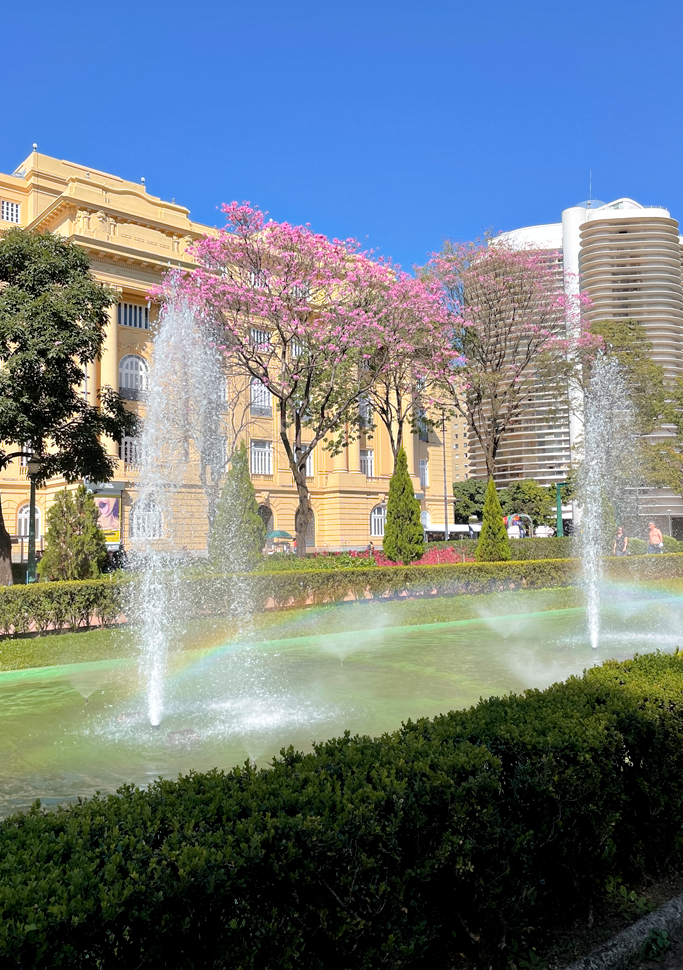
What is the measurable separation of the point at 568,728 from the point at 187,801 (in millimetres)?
1790

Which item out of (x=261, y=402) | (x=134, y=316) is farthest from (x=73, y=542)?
(x=261, y=402)

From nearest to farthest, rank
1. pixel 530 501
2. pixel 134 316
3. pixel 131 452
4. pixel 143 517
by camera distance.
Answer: pixel 143 517 → pixel 131 452 → pixel 134 316 → pixel 530 501

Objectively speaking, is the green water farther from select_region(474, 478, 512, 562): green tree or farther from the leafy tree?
the leafy tree

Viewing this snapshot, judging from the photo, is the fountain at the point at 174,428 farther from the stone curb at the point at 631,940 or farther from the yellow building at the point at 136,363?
the stone curb at the point at 631,940

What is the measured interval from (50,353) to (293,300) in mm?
7887

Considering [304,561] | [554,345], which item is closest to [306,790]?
[304,561]

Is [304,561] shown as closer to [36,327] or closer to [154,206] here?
[36,327]

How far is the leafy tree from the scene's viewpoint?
62581 millimetres

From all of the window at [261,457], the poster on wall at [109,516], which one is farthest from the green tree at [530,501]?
the poster on wall at [109,516]

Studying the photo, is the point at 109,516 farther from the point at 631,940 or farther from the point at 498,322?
the point at 631,940

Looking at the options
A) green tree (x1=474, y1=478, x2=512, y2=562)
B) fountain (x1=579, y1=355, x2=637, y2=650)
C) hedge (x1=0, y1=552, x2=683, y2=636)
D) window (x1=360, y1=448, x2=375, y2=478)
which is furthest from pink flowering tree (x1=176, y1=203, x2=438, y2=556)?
window (x1=360, y1=448, x2=375, y2=478)

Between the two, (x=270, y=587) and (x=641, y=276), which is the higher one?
(x=641, y=276)

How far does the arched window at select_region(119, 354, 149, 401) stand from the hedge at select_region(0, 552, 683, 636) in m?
25.5

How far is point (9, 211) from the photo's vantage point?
41812mm
